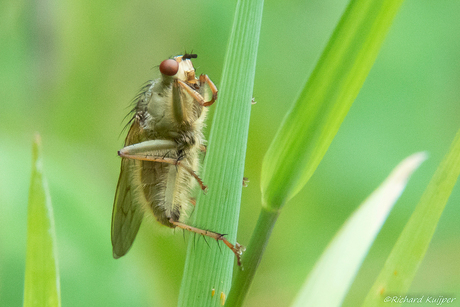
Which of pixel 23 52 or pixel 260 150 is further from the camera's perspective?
pixel 23 52

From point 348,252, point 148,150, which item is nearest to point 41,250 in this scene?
point 348,252

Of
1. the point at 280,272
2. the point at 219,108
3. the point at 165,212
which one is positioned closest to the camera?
the point at 219,108

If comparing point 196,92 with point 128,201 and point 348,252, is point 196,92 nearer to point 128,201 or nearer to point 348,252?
point 128,201

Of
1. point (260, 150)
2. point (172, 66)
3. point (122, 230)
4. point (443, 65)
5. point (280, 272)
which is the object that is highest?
point (443, 65)

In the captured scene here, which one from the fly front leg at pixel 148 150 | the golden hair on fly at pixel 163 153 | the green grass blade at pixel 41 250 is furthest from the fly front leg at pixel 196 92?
the green grass blade at pixel 41 250

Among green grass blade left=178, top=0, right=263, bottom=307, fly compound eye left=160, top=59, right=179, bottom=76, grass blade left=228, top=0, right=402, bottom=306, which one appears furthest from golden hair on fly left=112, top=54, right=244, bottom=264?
grass blade left=228, top=0, right=402, bottom=306

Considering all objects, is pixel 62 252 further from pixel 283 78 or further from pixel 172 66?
pixel 283 78

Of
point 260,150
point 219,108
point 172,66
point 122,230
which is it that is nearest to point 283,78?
point 260,150

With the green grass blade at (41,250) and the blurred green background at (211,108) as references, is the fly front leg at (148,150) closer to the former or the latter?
the blurred green background at (211,108)
